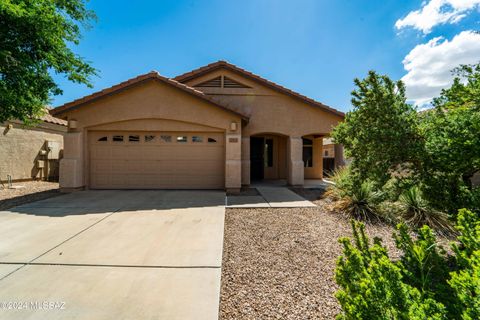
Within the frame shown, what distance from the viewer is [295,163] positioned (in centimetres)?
1168

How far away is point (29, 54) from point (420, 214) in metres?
14.3

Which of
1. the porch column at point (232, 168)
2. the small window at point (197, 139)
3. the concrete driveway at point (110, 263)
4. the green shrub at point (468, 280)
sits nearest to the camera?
the green shrub at point (468, 280)

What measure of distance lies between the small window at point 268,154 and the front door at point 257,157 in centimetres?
20

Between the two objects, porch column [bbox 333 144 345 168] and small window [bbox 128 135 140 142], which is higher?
small window [bbox 128 135 140 142]

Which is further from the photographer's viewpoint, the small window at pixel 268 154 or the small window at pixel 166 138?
the small window at pixel 268 154

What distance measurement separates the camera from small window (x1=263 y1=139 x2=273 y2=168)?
47.6ft

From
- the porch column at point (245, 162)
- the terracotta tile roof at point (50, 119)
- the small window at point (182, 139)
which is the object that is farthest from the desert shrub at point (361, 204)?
the terracotta tile roof at point (50, 119)

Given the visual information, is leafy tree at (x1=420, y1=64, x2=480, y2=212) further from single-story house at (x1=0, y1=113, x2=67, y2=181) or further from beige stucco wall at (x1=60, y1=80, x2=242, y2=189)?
single-story house at (x1=0, y1=113, x2=67, y2=181)

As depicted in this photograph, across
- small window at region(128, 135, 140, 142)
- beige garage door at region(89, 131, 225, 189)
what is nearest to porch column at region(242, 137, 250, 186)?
beige garage door at region(89, 131, 225, 189)

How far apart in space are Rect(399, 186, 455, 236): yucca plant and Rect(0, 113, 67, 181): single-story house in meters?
15.8

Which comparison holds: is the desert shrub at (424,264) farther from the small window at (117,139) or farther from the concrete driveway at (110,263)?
the small window at (117,139)

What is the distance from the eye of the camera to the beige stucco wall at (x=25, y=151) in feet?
37.8

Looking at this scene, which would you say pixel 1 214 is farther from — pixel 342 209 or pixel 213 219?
pixel 342 209

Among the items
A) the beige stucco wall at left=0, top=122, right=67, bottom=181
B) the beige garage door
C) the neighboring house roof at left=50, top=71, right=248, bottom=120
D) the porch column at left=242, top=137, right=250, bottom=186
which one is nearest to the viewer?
the neighboring house roof at left=50, top=71, right=248, bottom=120
